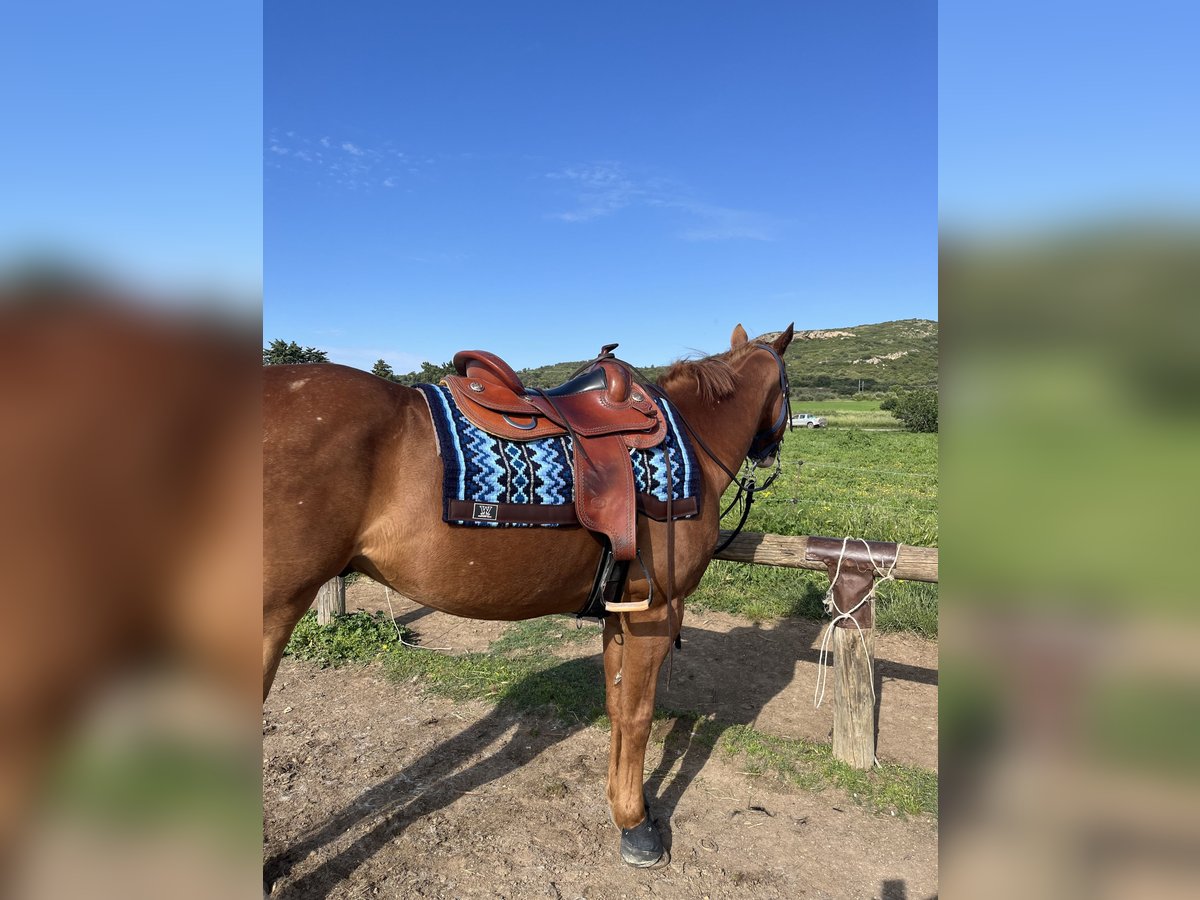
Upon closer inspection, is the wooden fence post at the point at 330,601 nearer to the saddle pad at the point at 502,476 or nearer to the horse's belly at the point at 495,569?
the horse's belly at the point at 495,569

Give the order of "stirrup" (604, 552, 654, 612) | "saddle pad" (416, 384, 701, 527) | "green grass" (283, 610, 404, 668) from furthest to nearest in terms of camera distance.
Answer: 1. "green grass" (283, 610, 404, 668)
2. "stirrup" (604, 552, 654, 612)
3. "saddle pad" (416, 384, 701, 527)

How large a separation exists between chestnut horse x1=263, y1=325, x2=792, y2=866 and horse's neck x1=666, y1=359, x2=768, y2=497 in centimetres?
2

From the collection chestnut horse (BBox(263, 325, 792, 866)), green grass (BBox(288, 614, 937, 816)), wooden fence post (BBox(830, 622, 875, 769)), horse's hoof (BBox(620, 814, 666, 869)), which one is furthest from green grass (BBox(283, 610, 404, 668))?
wooden fence post (BBox(830, 622, 875, 769))

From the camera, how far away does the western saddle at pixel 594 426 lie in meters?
2.67

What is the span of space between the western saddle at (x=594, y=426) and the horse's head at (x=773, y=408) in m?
0.95

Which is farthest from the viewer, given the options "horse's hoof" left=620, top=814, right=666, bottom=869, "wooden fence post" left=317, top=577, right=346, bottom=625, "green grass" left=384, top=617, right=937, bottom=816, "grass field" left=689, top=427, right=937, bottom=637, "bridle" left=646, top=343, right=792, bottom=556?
"grass field" left=689, top=427, right=937, bottom=637

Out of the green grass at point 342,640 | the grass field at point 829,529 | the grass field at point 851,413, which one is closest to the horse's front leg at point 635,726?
the green grass at point 342,640

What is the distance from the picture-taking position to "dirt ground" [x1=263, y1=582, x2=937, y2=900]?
2.84 m
